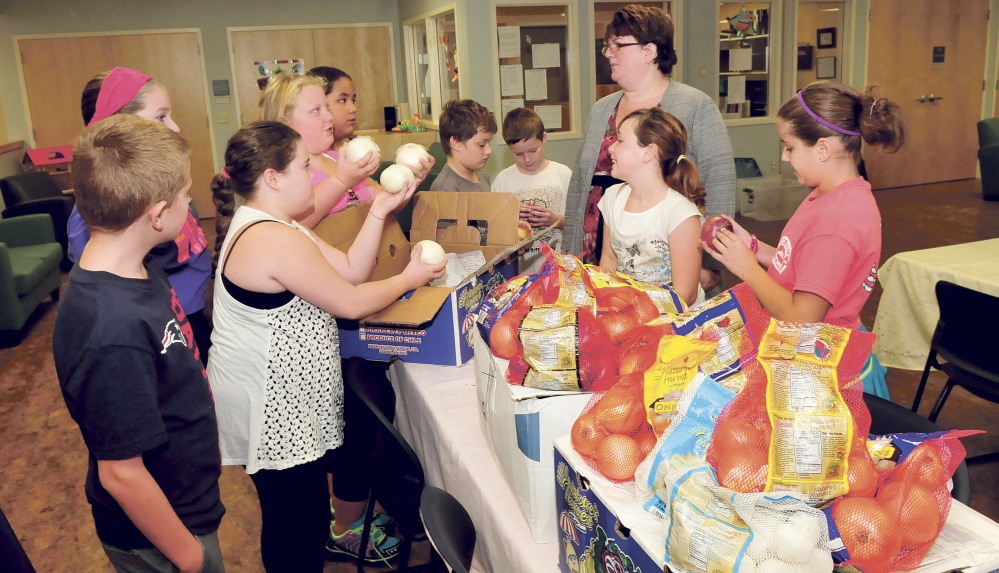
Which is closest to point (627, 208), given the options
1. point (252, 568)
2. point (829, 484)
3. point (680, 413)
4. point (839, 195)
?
point (839, 195)

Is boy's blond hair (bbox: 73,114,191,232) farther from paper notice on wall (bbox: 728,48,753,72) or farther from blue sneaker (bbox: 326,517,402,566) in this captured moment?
paper notice on wall (bbox: 728,48,753,72)

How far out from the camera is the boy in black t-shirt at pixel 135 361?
1.06 metres

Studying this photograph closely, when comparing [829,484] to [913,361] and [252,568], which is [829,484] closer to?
[252,568]

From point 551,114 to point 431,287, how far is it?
582 cm

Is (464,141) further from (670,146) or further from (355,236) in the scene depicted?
(670,146)

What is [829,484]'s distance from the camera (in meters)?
0.76

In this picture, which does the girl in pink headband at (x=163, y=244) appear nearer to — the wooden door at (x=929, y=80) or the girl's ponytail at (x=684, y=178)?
the girl's ponytail at (x=684, y=178)

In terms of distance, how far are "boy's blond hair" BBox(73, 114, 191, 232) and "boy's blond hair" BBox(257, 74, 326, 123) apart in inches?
34.3

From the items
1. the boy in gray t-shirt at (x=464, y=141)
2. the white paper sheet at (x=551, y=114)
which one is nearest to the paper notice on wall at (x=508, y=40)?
the white paper sheet at (x=551, y=114)

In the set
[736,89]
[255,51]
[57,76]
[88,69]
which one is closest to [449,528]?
[736,89]

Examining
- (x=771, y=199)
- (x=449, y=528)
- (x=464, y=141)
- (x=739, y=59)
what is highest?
(x=739, y=59)

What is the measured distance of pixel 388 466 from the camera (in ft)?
6.03

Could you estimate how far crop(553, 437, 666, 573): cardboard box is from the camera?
78 cm

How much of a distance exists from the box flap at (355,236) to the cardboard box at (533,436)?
872 mm
